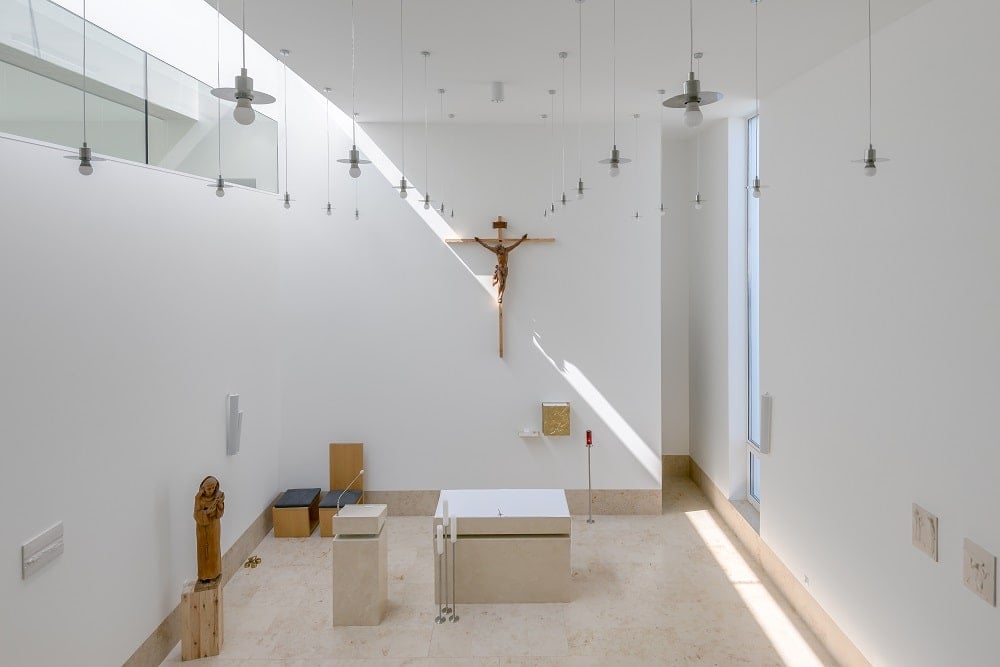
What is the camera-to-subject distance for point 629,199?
8.17m

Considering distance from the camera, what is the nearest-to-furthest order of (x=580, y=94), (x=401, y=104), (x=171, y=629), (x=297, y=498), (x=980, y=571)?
(x=980, y=571), (x=171, y=629), (x=580, y=94), (x=401, y=104), (x=297, y=498)

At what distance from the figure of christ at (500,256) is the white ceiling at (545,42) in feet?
5.16

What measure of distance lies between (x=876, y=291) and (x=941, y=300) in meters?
0.71

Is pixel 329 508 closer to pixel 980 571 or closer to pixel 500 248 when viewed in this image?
pixel 500 248

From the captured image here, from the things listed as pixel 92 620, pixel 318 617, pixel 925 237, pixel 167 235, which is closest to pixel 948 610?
pixel 925 237

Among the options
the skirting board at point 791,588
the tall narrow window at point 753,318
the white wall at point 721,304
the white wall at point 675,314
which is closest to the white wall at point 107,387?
the skirting board at point 791,588

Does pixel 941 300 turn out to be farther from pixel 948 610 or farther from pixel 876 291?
pixel 948 610

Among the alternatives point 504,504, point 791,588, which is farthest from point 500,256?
point 791,588

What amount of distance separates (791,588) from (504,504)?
7.97 ft

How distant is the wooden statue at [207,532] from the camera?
17.3 ft

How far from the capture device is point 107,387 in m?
4.65

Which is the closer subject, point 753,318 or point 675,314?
point 753,318

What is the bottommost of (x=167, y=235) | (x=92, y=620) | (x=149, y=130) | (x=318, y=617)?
(x=318, y=617)

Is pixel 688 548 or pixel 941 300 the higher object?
pixel 941 300
